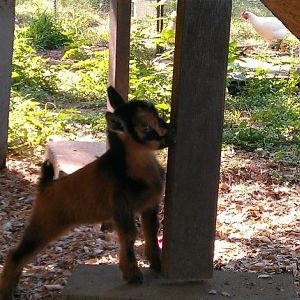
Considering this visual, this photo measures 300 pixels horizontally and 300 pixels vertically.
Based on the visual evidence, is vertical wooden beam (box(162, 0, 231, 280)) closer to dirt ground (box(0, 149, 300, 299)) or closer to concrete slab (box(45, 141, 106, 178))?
dirt ground (box(0, 149, 300, 299))

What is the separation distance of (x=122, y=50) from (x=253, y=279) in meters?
2.36

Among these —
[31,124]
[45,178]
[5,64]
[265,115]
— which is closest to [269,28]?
[265,115]

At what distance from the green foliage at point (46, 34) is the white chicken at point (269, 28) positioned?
3.53 metres

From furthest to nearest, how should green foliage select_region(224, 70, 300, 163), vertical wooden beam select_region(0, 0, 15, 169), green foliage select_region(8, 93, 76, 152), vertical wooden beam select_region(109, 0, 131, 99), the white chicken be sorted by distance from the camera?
the white chicken < green foliage select_region(224, 70, 300, 163) < green foliage select_region(8, 93, 76, 152) < vertical wooden beam select_region(0, 0, 15, 169) < vertical wooden beam select_region(109, 0, 131, 99)

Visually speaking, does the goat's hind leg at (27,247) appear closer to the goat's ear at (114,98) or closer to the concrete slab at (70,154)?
the goat's ear at (114,98)

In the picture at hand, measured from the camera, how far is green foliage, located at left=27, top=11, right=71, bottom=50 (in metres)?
13.7

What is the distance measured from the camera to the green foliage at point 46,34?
13.7 metres

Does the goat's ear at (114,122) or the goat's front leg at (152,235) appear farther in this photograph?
the goat's front leg at (152,235)

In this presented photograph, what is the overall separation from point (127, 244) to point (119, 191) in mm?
240

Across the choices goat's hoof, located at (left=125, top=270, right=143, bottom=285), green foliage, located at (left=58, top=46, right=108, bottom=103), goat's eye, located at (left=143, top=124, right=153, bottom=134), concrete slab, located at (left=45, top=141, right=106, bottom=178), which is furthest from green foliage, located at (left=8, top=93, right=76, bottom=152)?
goat's eye, located at (left=143, top=124, right=153, bottom=134)

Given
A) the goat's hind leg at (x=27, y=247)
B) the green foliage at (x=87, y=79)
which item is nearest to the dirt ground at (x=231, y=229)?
the goat's hind leg at (x=27, y=247)

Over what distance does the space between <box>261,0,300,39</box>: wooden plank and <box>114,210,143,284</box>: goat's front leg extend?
3.56ft

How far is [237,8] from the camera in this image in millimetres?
16234

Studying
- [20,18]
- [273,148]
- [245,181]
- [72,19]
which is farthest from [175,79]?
[20,18]
